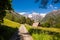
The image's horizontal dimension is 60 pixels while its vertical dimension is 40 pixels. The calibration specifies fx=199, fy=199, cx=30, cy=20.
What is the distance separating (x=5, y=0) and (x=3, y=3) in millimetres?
1151

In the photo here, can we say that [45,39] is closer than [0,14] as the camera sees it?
Yes

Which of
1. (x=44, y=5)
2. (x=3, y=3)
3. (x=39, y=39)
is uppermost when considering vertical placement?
(x=3, y=3)

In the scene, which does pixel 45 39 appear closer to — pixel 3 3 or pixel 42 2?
pixel 42 2

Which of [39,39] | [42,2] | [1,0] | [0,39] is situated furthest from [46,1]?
[1,0]

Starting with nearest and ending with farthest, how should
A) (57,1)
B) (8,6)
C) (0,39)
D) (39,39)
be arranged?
(0,39) < (39,39) < (57,1) < (8,6)

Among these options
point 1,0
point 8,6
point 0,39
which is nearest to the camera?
point 0,39

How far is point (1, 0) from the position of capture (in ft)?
104

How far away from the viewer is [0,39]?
1691 centimetres

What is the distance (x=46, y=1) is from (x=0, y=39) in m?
6.52

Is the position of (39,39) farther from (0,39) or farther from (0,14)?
(0,14)

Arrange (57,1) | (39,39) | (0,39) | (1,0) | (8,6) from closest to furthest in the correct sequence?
(0,39)
(39,39)
(57,1)
(1,0)
(8,6)

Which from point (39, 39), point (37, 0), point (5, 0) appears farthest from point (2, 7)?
point (39, 39)

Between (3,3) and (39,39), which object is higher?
(3,3)

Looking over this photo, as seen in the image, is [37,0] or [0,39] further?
[37,0]
